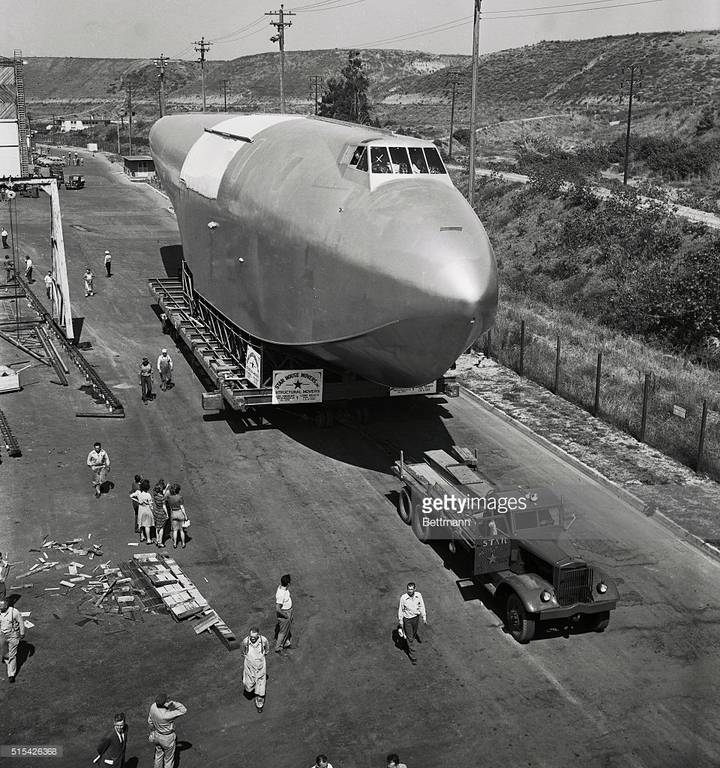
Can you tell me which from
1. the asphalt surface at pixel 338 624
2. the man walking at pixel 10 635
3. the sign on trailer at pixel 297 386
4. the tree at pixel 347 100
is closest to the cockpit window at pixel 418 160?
the sign on trailer at pixel 297 386

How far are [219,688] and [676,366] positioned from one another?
2292 cm

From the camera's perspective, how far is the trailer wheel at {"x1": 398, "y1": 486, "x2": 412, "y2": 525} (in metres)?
18.9

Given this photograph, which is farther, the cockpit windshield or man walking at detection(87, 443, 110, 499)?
man walking at detection(87, 443, 110, 499)

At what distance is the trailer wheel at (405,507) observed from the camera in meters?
18.9

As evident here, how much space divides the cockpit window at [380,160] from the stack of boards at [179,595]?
9089 mm

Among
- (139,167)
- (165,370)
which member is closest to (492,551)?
(165,370)

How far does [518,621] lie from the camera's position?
582 inches

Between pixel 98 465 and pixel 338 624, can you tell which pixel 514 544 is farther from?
pixel 98 465

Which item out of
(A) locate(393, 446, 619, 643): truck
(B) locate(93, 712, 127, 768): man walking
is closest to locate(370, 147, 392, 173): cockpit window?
(A) locate(393, 446, 619, 643): truck

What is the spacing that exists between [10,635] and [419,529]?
26.2 ft

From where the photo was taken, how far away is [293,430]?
78.3ft

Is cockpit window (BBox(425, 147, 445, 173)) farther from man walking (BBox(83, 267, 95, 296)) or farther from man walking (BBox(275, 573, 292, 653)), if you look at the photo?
man walking (BBox(83, 267, 95, 296))

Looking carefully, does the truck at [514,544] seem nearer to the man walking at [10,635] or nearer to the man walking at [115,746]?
the man walking at [115,746]

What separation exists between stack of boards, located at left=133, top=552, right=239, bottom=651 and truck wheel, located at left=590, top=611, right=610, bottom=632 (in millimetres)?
5919
